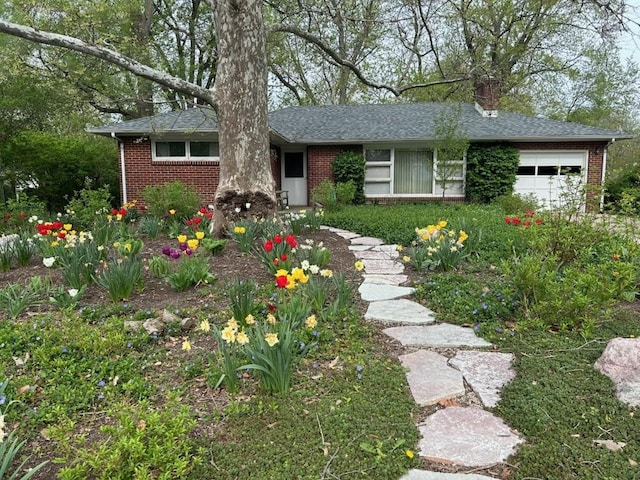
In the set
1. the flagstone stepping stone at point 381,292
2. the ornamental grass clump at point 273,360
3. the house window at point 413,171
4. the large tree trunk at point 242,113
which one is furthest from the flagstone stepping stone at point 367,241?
the house window at point 413,171

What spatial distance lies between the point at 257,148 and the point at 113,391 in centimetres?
450

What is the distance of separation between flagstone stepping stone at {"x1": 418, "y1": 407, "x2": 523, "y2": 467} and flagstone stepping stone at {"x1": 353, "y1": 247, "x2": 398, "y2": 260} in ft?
11.6

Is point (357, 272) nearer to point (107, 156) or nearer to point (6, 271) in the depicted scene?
point (6, 271)

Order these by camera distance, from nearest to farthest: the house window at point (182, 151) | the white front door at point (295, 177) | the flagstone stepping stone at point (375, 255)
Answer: the flagstone stepping stone at point (375, 255) → the house window at point (182, 151) → the white front door at point (295, 177)

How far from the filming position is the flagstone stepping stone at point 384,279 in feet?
14.5

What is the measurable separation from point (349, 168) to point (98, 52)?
802cm

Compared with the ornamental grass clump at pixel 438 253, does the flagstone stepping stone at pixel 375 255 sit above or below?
below

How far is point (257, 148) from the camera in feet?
20.2

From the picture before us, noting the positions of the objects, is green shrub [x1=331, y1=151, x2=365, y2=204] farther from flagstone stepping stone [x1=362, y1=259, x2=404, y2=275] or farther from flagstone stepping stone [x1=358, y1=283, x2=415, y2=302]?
flagstone stepping stone [x1=358, y1=283, x2=415, y2=302]

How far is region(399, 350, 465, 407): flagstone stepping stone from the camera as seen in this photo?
2179 mm

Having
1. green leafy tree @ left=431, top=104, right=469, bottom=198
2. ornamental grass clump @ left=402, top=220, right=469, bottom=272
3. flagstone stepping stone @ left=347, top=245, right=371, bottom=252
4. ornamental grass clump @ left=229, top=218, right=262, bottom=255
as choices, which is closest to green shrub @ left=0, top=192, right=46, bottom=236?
ornamental grass clump @ left=229, top=218, right=262, bottom=255

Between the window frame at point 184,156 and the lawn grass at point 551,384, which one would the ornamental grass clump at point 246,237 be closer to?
the lawn grass at point 551,384

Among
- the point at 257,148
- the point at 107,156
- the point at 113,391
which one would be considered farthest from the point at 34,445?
the point at 107,156

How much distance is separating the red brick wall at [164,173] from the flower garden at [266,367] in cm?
771
